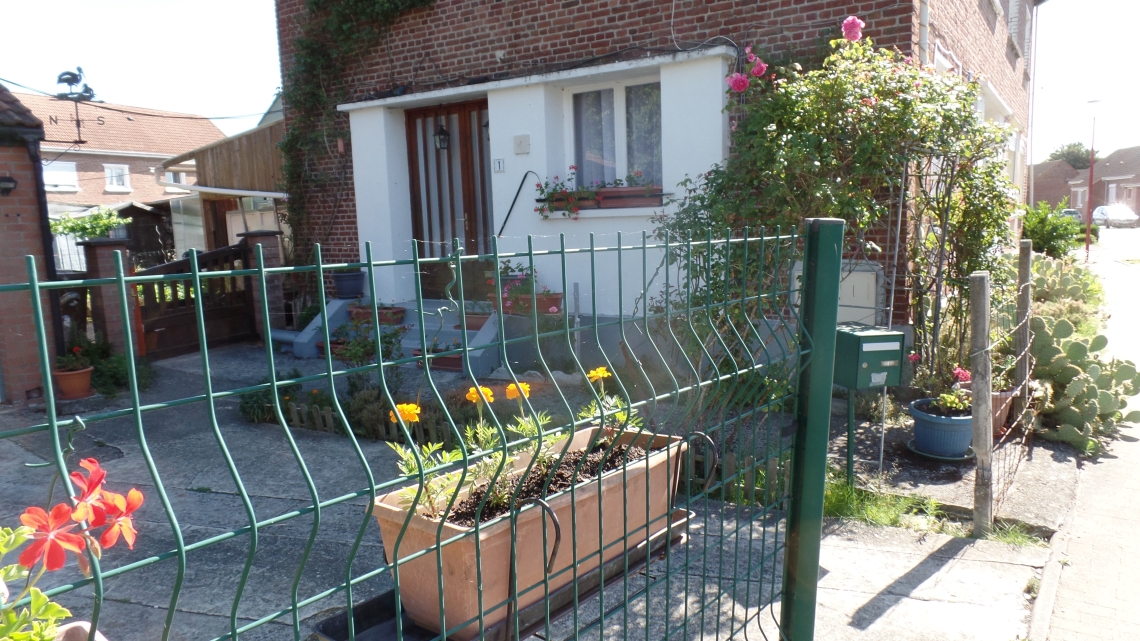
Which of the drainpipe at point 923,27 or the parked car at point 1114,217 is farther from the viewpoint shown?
the parked car at point 1114,217

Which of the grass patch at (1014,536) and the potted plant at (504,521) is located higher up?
the potted plant at (504,521)

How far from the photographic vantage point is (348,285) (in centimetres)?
996

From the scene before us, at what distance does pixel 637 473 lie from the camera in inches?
91.5

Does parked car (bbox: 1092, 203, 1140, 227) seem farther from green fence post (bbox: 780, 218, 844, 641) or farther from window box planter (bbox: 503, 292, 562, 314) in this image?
green fence post (bbox: 780, 218, 844, 641)

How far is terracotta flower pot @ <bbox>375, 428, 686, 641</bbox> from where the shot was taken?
1876mm

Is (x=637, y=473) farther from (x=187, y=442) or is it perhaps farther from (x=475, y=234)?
(x=475, y=234)

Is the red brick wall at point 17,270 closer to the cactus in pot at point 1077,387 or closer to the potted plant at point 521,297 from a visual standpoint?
the potted plant at point 521,297

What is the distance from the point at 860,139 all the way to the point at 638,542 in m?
4.24

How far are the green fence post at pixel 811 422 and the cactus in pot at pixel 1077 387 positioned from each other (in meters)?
3.98

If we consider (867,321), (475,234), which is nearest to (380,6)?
(475,234)

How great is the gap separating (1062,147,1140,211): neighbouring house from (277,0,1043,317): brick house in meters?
57.8

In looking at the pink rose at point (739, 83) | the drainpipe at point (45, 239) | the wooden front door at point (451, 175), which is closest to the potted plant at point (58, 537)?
the pink rose at point (739, 83)

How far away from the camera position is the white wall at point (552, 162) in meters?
7.55

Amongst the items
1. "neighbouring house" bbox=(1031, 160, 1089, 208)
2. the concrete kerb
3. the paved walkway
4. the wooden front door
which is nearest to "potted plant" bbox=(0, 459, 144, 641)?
the concrete kerb
